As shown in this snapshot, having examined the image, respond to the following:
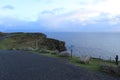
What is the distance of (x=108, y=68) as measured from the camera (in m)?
18.3

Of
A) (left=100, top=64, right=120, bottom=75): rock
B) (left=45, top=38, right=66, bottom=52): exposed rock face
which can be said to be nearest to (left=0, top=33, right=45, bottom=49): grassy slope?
(left=45, top=38, right=66, bottom=52): exposed rock face

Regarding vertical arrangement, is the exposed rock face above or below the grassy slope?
below

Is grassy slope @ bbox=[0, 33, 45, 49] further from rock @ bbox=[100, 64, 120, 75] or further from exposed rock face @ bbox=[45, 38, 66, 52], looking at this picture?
rock @ bbox=[100, 64, 120, 75]

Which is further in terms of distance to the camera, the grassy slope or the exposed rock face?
the exposed rock face

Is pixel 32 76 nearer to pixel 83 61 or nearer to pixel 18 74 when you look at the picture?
pixel 18 74

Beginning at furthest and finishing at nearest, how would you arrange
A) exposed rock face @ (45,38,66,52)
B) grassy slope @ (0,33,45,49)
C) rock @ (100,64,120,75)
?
exposed rock face @ (45,38,66,52)
grassy slope @ (0,33,45,49)
rock @ (100,64,120,75)

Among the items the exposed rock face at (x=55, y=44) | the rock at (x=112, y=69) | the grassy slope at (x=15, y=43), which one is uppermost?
the rock at (x=112, y=69)

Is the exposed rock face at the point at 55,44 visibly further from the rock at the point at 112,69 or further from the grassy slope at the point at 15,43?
the rock at the point at 112,69

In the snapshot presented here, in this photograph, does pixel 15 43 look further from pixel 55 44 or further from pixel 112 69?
pixel 112 69

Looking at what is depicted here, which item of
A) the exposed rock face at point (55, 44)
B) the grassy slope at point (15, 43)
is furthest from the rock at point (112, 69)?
the exposed rock face at point (55, 44)

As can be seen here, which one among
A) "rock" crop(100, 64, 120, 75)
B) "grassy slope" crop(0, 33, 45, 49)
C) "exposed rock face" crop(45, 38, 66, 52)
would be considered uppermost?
"rock" crop(100, 64, 120, 75)

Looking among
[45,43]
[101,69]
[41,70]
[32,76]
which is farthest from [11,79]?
[45,43]

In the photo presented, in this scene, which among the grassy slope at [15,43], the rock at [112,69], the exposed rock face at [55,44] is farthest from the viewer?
the exposed rock face at [55,44]

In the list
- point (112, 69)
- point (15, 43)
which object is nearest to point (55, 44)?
point (15, 43)
